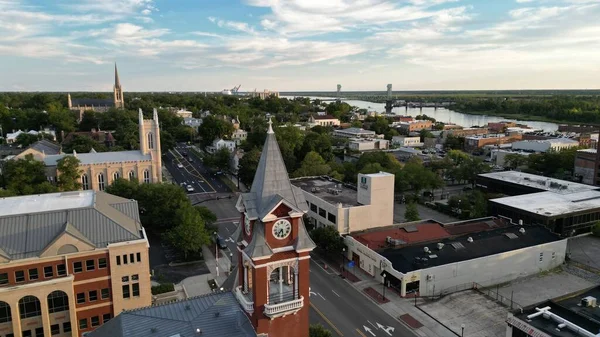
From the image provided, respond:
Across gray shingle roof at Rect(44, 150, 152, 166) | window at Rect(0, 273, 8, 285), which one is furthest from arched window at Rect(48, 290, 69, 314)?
gray shingle roof at Rect(44, 150, 152, 166)

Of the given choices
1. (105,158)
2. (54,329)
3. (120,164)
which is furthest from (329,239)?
(105,158)

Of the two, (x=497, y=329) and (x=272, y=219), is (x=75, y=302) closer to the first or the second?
(x=272, y=219)

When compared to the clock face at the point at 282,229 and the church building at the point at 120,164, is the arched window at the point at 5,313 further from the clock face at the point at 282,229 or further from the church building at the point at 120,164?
the church building at the point at 120,164

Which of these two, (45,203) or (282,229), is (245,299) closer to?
(282,229)

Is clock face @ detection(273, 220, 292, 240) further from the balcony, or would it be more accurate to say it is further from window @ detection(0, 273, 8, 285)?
window @ detection(0, 273, 8, 285)

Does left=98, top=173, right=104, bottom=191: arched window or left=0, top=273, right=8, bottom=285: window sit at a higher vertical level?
left=0, top=273, right=8, bottom=285: window

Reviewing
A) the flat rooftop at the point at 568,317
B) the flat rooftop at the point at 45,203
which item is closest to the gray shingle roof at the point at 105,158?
the flat rooftop at the point at 45,203

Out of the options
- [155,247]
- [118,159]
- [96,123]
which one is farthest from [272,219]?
[96,123]
